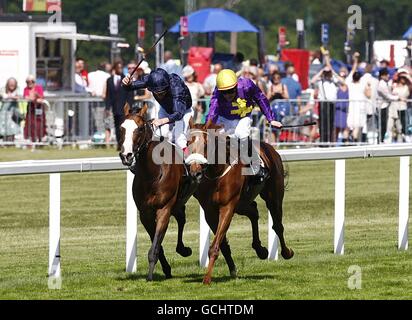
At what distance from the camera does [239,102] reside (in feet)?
42.0

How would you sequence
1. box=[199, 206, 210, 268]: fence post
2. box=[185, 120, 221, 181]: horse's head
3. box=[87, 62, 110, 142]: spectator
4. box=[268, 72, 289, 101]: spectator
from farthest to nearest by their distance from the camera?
box=[87, 62, 110, 142]: spectator → box=[268, 72, 289, 101]: spectator → box=[199, 206, 210, 268]: fence post → box=[185, 120, 221, 181]: horse's head

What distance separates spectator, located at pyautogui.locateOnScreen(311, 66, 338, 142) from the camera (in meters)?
27.5

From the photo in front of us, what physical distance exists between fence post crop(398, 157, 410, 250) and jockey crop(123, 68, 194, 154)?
8.51ft

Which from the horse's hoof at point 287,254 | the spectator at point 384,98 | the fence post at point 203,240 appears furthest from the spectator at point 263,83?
the horse's hoof at point 287,254

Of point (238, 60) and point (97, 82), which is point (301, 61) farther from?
point (97, 82)

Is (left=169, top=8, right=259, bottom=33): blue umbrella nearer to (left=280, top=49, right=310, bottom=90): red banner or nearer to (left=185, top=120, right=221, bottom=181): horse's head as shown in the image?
(left=280, top=49, right=310, bottom=90): red banner

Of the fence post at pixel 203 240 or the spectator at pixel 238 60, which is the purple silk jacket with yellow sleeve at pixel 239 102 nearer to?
the fence post at pixel 203 240

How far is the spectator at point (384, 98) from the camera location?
88.9ft

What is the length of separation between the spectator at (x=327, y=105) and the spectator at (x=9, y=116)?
539 cm

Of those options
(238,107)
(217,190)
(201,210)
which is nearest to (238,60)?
(201,210)

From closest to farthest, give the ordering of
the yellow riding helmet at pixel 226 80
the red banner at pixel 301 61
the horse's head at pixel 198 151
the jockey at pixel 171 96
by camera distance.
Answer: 1. the horse's head at pixel 198 151
2. the jockey at pixel 171 96
3. the yellow riding helmet at pixel 226 80
4. the red banner at pixel 301 61

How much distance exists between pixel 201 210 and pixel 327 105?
14726mm

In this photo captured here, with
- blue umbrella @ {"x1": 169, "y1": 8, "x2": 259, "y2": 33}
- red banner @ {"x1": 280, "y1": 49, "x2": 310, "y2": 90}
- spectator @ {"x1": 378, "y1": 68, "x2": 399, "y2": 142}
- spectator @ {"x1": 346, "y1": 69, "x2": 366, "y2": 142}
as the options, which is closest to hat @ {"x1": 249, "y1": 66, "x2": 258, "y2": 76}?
spectator @ {"x1": 346, "y1": 69, "x2": 366, "y2": 142}
